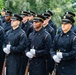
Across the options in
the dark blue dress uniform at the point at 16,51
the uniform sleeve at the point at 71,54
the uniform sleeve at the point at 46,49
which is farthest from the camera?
the dark blue dress uniform at the point at 16,51

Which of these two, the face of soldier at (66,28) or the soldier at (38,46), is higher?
the face of soldier at (66,28)

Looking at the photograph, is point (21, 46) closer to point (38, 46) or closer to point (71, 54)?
point (38, 46)

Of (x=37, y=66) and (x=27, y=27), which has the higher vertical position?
(x=27, y=27)

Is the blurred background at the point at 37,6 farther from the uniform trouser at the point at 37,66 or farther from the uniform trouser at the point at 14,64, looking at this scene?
the uniform trouser at the point at 37,66

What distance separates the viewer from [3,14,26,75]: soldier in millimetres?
8898

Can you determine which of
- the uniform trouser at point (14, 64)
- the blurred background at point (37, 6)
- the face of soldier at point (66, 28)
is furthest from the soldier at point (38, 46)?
the blurred background at point (37, 6)

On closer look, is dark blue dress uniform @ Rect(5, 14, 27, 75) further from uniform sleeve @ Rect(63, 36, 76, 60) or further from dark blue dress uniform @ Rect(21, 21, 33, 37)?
dark blue dress uniform @ Rect(21, 21, 33, 37)

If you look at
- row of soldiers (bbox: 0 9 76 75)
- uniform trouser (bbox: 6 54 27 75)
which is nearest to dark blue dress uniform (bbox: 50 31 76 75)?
row of soldiers (bbox: 0 9 76 75)

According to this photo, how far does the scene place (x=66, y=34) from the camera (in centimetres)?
830

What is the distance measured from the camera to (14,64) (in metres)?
9.12

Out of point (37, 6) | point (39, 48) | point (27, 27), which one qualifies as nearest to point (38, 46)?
point (39, 48)

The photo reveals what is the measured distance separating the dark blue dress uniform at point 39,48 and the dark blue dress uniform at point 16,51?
8.3 inches

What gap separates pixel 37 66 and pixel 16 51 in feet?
2.02

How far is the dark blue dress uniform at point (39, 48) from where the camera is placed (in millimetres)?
8805
